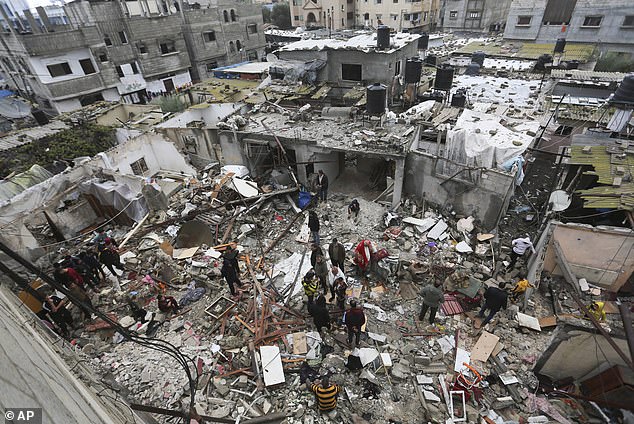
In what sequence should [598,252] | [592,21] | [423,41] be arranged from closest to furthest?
A: [598,252] < [423,41] < [592,21]

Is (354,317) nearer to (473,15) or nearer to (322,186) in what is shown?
(322,186)

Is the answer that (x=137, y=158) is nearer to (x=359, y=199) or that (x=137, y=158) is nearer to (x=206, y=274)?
(x=206, y=274)

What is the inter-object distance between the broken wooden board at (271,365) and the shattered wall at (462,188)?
344 inches

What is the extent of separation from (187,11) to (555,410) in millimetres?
39632

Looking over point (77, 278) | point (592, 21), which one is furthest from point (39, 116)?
point (592, 21)

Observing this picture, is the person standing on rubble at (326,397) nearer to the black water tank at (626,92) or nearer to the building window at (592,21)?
the black water tank at (626,92)

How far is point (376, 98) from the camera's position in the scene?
14.0 metres

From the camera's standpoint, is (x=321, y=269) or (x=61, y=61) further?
(x=61, y=61)

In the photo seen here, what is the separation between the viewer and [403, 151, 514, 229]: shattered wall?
36.8ft

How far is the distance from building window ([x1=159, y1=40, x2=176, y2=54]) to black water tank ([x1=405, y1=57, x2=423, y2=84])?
2622 cm

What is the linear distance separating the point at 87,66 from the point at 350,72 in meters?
23.5

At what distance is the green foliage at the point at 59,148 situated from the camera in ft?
49.6

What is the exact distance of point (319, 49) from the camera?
18719mm

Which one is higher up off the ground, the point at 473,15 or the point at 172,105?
the point at 473,15
